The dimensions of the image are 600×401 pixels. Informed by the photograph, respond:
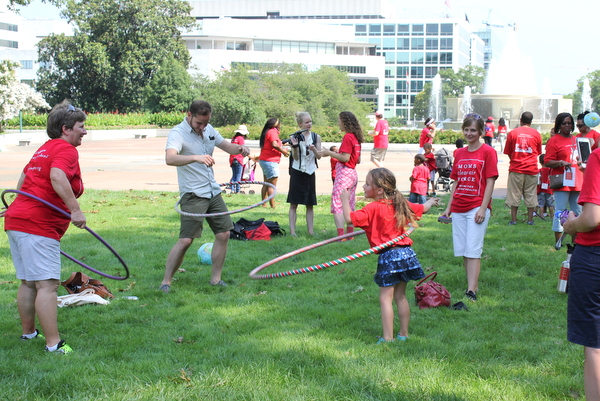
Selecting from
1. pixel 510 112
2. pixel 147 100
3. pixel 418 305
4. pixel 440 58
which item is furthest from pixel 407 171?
pixel 440 58

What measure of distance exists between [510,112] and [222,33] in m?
67.0

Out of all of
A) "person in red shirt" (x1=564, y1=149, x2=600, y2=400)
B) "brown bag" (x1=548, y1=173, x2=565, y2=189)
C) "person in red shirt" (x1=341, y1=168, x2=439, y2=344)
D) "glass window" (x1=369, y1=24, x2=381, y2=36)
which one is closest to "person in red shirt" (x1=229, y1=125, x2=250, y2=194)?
"brown bag" (x1=548, y1=173, x2=565, y2=189)

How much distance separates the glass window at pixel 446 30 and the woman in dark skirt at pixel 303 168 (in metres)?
149

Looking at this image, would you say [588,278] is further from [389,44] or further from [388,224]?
[389,44]

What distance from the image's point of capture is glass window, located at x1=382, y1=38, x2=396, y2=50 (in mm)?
150125

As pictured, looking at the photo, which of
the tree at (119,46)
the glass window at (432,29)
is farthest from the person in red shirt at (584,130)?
the glass window at (432,29)

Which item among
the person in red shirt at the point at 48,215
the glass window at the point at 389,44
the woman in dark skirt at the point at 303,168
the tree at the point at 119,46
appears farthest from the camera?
the glass window at the point at 389,44

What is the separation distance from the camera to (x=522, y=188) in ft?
39.6

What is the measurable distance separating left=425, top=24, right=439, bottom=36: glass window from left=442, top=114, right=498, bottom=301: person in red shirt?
15275 centimetres

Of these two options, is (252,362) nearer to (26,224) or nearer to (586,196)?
(26,224)

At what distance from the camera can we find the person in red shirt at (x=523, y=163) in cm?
1180

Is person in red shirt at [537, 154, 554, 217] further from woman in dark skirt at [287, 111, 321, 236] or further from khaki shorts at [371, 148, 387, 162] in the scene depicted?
khaki shorts at [371, 148, 387, 162]

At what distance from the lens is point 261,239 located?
1073 centimetres

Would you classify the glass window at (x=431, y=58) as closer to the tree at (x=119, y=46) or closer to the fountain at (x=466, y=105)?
the tree at (x=119, y=46)
